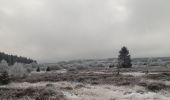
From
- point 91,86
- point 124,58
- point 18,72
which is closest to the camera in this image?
point 91,86

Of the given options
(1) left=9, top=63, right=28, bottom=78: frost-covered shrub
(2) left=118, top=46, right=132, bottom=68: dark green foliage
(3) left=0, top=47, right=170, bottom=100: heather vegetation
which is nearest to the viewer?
(3) left=0, top=47, right=170, bottom=100: heather vegetation

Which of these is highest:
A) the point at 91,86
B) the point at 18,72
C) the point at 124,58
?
the point at 124,58

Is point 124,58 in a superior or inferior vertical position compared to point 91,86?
superior

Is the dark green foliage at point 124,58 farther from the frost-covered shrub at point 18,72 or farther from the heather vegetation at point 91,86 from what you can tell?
the frost-covered shrub at point 18,72

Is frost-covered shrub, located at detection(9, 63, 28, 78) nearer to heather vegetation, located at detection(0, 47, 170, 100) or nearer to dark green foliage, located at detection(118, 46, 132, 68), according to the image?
heather vegetation, located at detection(0, 47, 170, 100)

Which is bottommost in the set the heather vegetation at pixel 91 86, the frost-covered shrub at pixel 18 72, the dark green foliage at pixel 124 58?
the heather vegetation at pixel 91 86

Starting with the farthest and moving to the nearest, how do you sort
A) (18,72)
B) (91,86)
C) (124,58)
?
(124,58) → (18,72) → (91,86)

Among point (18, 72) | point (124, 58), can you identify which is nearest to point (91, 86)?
point (18, 72)

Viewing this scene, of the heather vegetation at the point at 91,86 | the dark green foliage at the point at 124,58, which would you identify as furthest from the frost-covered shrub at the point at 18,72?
the dark green foliage at the point at 124,58

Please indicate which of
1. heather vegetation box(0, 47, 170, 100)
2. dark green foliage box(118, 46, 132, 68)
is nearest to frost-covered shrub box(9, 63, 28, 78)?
heather vegetation box(0, 47, 170, 100)

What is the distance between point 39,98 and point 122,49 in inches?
3092

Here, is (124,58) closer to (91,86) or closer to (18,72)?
(18,72)

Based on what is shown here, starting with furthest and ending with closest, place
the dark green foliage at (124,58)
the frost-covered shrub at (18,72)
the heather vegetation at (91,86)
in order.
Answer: the dark green foliage at (124,58)
the frost-covered shrub at (18,72)
the heather vegetation at (91,86)

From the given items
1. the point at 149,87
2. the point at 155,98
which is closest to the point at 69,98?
the point at 155,98
